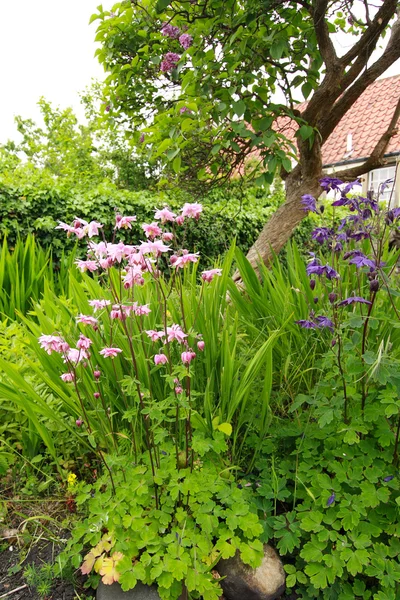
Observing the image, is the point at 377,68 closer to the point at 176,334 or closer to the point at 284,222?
the point at 284,222

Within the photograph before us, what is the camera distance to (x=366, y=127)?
43.5ft

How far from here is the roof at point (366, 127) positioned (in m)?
12.5

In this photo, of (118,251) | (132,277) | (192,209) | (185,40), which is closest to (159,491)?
(132,277)

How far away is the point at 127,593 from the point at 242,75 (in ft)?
8.53

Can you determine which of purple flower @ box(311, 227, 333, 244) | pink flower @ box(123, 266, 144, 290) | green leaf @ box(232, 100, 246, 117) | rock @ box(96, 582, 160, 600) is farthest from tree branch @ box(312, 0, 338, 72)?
rock @ box(96, 582, 160, 600)

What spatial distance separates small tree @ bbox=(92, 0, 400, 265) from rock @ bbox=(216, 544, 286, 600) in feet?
6.46

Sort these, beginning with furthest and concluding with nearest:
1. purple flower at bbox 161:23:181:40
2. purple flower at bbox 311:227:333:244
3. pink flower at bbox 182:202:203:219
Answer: purple flower at bbox 161:23:181:40, purple flower at bbox 311:227:333:244, pink flower at bbox 182:202:203:219

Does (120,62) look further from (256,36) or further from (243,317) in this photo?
(243,317)

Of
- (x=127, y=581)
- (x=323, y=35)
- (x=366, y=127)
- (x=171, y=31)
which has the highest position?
(x=171, y=31)

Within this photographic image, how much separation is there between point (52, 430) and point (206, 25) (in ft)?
8.00

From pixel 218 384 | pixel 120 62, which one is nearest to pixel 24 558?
pixel 218 384

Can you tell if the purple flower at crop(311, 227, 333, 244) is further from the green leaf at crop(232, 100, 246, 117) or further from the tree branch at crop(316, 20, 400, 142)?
the tree branch at crop(316, 20, 400, 142)

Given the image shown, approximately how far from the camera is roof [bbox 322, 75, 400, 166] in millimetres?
12500

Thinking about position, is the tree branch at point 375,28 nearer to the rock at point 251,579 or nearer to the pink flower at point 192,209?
the pink flower at point 192,209
